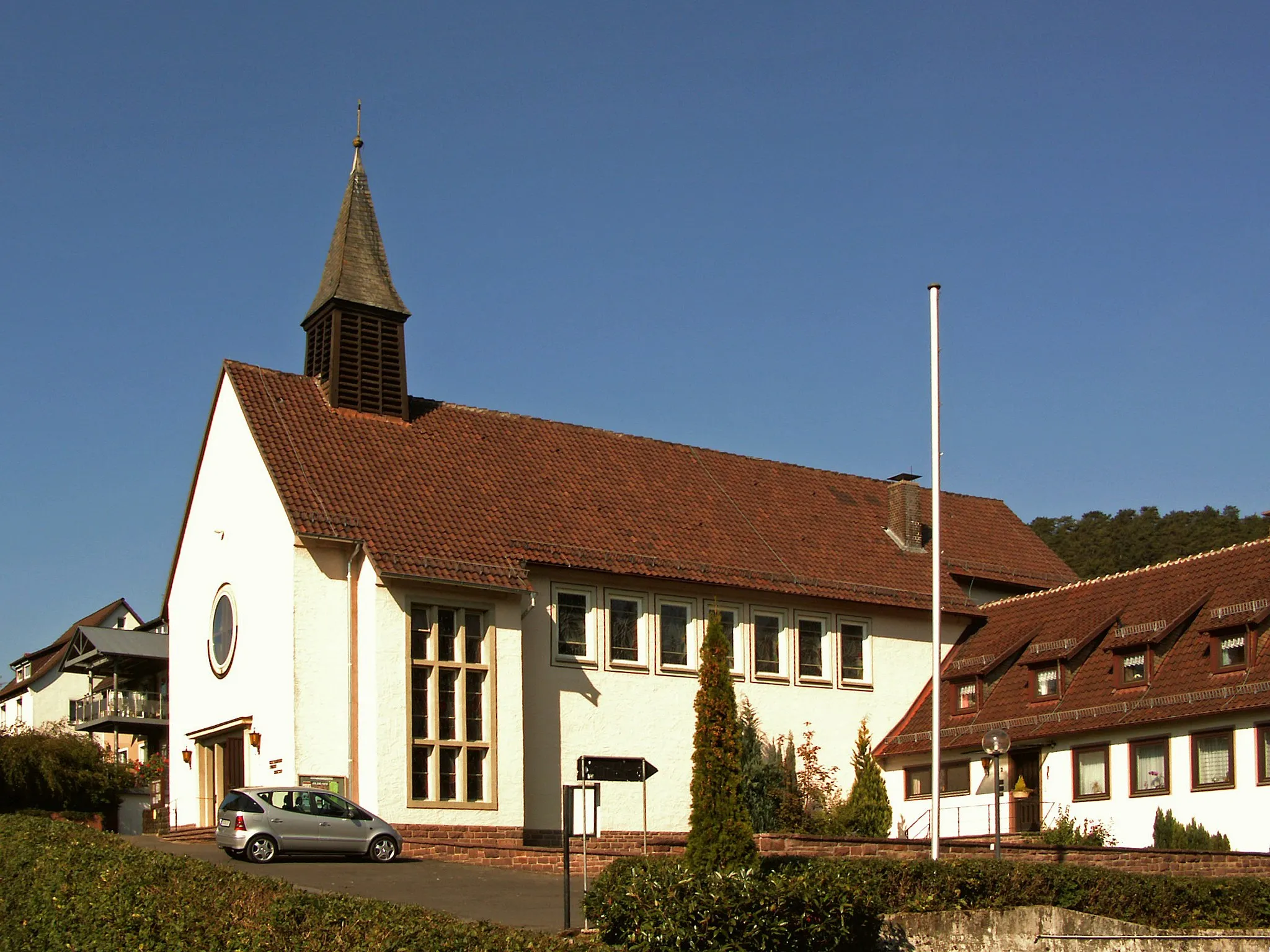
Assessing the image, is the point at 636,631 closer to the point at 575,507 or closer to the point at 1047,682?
the point at 575,507

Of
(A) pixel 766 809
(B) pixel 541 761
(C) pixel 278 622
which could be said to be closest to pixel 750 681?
(A) pixel 766 809

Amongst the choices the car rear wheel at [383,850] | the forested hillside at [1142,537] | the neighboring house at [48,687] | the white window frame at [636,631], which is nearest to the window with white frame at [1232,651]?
the white window frame at [636,631]

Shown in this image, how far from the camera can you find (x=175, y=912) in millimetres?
15469

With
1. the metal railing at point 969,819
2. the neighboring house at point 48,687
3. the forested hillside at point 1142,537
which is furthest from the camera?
the neighboring house at point 48,687

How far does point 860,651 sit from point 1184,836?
34.4ft

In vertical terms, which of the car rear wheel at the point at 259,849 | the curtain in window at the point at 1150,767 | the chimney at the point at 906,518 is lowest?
the car rear wheel at the point at 259,849

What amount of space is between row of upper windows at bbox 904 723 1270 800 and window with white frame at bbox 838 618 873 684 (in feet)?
13.2

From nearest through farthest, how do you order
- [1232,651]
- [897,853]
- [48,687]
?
1. [897,853]
2. [1232,651]
3. [48,687]

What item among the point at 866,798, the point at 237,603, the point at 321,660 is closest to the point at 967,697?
the point at 866,798

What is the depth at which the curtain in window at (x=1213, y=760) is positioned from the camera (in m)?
29.3

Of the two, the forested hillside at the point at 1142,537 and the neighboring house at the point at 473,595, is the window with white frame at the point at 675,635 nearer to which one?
the neighboring house at the point at 473,595

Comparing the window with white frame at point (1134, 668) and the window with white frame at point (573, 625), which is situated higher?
the window with white frame at point (573, 625)

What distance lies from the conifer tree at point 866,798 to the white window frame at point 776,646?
8.01ft

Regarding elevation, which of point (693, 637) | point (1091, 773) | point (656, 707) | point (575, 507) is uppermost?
point (575, 507)
